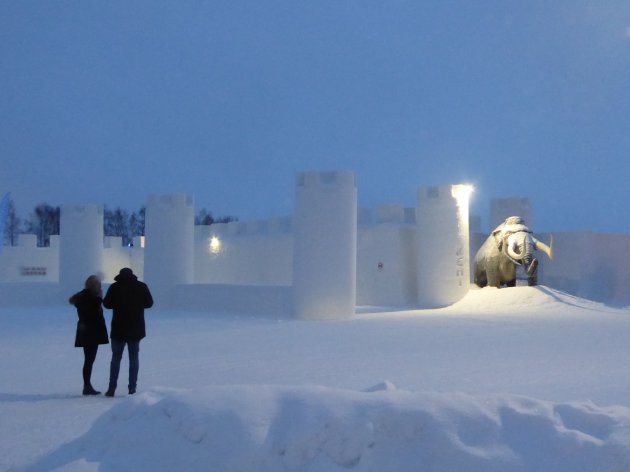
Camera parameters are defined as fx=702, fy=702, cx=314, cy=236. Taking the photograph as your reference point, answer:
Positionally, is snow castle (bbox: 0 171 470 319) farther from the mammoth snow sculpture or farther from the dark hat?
the dark hat

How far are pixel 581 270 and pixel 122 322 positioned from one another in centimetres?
1736

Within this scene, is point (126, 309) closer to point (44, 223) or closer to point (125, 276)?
point (125, 276)

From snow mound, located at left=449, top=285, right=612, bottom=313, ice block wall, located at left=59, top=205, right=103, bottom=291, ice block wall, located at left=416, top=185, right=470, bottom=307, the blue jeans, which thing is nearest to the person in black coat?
the blue jeans

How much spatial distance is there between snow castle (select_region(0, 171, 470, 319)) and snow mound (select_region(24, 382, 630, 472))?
12.2 m

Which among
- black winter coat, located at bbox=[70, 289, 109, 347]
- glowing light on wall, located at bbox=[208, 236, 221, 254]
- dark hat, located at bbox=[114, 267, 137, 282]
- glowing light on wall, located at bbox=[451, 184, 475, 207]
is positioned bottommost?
black winter coat, located at bbox=[70, 289, 109, 347]

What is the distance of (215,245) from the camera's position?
27469 mm

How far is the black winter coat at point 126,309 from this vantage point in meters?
7.21

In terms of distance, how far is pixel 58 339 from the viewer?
494 inches

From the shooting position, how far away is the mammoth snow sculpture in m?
18.2

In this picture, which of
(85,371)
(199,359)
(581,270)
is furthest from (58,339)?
(581,270)

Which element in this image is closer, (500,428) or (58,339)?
(500,428)

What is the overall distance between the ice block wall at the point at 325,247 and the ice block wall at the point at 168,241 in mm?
5979

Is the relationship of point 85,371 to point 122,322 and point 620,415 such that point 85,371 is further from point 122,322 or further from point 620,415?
point 620,415

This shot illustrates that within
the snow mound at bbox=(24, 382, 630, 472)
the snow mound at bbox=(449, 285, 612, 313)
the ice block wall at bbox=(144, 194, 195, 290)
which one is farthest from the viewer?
the ice block wall at bbox=(144, 194, 195, 290)
